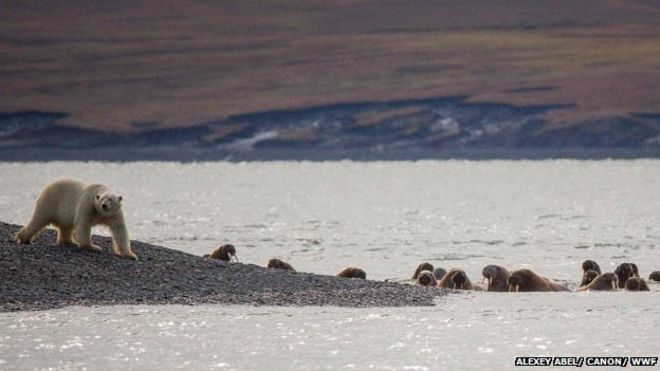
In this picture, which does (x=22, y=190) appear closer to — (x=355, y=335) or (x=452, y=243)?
(x=452, y=243)

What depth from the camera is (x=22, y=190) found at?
118 m

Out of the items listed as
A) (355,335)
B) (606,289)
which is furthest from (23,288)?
(606,289)

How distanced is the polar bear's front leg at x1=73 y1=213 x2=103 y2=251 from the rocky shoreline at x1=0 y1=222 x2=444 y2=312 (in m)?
0.17

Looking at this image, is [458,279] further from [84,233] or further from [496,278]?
[84,233]

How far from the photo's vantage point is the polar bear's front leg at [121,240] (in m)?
27.0

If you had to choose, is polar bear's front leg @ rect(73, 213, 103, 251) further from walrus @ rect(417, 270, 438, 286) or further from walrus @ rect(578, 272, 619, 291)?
walrus @ rect(578, 272, 619, 291)

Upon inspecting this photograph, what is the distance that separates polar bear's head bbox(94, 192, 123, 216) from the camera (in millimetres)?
26016

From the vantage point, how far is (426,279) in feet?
99.3

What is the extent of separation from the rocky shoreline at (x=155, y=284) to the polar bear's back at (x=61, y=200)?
59 cm

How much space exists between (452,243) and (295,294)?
28412 millimetres

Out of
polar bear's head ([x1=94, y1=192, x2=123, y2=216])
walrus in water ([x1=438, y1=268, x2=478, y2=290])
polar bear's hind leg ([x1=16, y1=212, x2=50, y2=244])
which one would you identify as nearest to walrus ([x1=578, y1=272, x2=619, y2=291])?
walrus in water ([x1=438, y1=268, x2=478, y2=290])

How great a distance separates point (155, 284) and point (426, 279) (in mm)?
6501

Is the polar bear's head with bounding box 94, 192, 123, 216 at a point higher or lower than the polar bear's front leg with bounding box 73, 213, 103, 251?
higher

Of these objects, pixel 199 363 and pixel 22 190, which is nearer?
pixel 199 363
